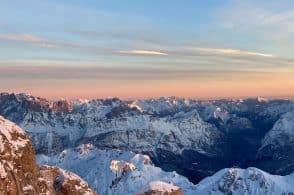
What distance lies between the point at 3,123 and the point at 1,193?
15465 mm

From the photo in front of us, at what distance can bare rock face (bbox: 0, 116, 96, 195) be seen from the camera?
9912cm

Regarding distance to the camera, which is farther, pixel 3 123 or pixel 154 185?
pixel 154 185

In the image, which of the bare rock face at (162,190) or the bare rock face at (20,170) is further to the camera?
the bare rock face at (162,190)

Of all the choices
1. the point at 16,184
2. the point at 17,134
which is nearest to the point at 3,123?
the point at 17,134

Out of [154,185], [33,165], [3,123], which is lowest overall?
[154,185]

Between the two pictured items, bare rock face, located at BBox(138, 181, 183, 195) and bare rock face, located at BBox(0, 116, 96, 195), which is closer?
bare rock face, located at BBox(0, 116, 96, 195)

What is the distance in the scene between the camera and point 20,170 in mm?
104188

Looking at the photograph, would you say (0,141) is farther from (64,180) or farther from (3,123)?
(64,180)

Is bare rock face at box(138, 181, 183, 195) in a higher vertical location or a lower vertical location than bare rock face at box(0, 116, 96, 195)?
lower

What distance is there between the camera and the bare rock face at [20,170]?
9912cm

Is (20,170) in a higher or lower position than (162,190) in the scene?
higher

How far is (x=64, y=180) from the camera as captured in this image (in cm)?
11969

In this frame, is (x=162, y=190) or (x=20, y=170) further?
(x=162, y=190)

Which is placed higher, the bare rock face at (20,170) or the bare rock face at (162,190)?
the bare rock face at (20,170)
